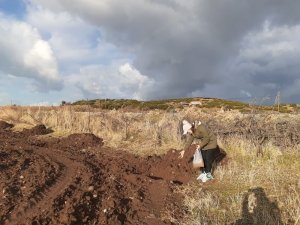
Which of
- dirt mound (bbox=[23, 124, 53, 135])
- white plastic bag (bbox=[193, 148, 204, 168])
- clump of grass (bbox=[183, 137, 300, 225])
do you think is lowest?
clump of grass (bbox=[183, 137, 300, 225])

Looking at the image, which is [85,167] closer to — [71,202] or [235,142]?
[71,202]

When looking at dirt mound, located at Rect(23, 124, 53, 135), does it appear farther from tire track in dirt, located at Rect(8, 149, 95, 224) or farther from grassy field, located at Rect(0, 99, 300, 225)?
tire track in dirt, located at Rect(8, 149, 95, 224)

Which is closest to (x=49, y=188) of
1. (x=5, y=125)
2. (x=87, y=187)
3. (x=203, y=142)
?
(x=87, y=187)

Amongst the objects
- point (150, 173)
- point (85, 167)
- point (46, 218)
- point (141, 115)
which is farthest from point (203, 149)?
point (141, 115)

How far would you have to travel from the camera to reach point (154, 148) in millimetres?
16781

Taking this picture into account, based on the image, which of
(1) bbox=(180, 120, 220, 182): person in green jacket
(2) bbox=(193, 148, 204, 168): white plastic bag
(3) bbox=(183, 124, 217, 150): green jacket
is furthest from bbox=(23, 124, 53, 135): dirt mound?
(2) bbox=(193, 148, 204, 168): white plastic bag

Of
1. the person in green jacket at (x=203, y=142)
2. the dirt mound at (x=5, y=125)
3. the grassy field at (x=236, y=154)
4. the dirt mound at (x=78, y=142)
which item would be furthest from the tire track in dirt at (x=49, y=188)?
the dirt mound at (x=5, y=125)

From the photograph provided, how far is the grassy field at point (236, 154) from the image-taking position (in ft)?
29.6

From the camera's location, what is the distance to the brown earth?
8.25m

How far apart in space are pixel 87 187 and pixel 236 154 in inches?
233

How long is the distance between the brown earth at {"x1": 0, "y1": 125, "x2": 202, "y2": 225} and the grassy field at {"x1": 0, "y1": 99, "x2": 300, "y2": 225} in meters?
0.70

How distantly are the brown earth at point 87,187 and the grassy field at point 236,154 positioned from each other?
27.5 inches

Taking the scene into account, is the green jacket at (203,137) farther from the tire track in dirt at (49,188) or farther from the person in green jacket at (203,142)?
the tire track in dirt at (49,188)

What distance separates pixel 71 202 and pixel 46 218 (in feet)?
2.74
